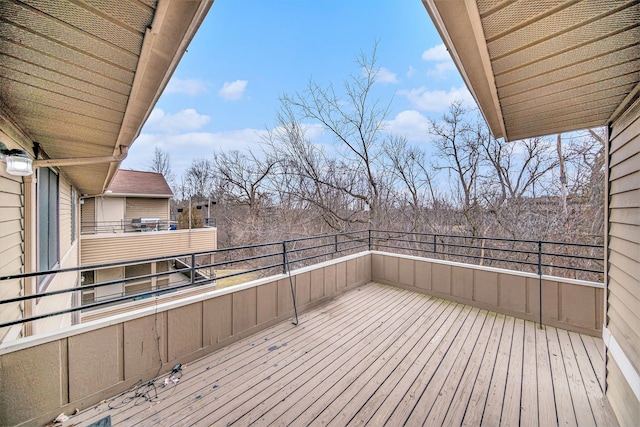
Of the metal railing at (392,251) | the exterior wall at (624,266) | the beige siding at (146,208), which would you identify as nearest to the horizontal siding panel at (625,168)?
the exterior wall at (624,266)

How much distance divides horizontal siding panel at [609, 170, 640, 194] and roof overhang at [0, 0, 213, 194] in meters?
2.32

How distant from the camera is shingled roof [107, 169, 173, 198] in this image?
10523mm

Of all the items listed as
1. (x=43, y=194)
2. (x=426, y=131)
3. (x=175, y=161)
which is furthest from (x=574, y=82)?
(x=175, y=161)

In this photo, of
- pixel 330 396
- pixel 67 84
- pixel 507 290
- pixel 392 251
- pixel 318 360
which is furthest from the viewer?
pixel 392 251

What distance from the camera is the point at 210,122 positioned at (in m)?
15.8

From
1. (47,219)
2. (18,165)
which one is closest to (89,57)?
(18,165)

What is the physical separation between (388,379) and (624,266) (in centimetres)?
178

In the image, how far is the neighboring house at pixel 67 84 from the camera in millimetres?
910

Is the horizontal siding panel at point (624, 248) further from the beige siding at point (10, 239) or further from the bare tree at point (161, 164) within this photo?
the bare tree at point (161, 164)

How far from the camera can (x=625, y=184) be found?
1.63 m

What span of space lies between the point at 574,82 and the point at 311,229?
776cm

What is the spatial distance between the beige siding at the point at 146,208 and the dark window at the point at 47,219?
25.5 feet

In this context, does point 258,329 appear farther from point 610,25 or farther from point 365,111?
point 365,111

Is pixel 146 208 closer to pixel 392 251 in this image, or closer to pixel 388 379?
pixel 392 251
